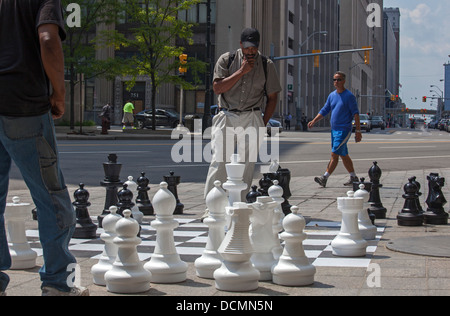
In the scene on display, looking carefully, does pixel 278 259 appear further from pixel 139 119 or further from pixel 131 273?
pixel 139 119

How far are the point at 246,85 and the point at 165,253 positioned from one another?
9.54 ft

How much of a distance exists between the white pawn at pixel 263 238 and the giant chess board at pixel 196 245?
600 millimetres

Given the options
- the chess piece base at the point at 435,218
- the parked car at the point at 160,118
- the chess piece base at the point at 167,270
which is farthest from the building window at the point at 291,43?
the chess piece base at the point at 167,270

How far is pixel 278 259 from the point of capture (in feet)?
14.9

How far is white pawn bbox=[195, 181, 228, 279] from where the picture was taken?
449 cm

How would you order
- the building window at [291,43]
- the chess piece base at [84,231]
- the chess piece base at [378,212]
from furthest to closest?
the building window at [291,43] → the chess piece base at [378,212] → the chess piece base at [84,231]

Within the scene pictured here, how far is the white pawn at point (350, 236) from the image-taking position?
5.20 m

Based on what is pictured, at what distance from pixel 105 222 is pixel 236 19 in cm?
5774

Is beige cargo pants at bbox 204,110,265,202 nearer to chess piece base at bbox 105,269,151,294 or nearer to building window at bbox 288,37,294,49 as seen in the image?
chess piece base at bbox 105,269,151,294

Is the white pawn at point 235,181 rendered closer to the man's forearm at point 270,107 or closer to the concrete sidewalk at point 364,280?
the concrete sidewalk at point 364,280

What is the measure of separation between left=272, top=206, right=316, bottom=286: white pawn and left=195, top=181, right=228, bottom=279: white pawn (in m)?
0.45

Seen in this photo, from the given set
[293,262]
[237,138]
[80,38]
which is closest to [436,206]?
[237,138]

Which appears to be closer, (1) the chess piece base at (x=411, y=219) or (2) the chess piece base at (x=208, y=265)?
(2) the chess piece base at (x=208, y=265)

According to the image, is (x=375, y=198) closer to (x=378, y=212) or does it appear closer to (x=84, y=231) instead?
(x=378, y=212)
